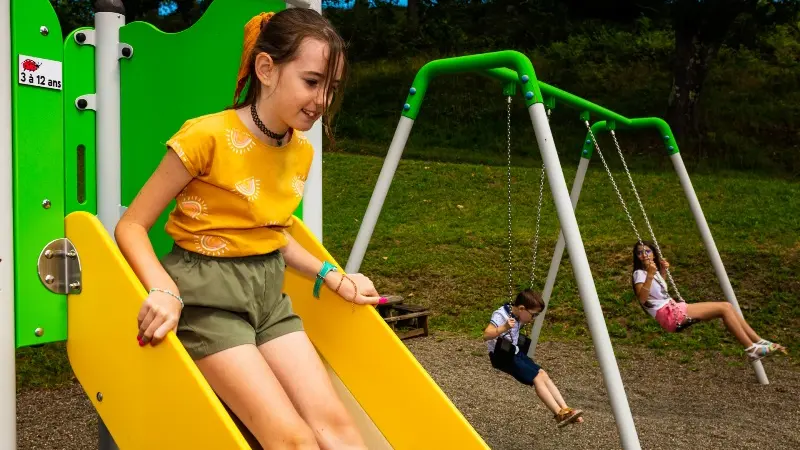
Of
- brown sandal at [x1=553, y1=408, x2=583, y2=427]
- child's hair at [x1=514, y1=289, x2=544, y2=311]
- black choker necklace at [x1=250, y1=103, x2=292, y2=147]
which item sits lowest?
brown sandal at [x1=553, y1=408, x2=583, y2=427]

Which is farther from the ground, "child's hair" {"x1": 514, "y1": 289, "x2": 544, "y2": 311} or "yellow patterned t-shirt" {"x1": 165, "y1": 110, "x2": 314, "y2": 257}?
"yellow patterned t-shirt" {"x1": 165, "y1": 110, "x2": 314, "y2": 257}

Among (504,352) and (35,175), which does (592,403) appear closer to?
(504,352)

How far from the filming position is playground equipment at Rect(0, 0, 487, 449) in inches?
75.2

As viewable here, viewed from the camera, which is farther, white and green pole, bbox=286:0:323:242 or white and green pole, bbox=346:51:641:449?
white and green pole, bbox=346:51:641:449

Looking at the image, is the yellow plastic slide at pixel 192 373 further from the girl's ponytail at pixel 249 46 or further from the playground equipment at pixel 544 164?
the playground equipment at pixel 544 164

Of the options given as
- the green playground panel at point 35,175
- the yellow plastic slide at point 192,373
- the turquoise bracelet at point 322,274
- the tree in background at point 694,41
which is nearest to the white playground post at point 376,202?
the yellow plastic slide at point 192,373

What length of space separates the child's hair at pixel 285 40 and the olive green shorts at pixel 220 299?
1.29 feet

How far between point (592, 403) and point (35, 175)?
13.8ft

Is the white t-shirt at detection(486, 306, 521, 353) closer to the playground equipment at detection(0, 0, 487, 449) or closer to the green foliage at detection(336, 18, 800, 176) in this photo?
the playground equipment at detection(0, 0, 487, 449)

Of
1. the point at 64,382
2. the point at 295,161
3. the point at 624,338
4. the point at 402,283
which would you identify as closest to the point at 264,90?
the point at 295,161

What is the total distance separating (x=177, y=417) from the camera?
6.05ft

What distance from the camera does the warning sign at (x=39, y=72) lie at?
6.60ft

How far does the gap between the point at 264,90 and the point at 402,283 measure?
21.1 feet

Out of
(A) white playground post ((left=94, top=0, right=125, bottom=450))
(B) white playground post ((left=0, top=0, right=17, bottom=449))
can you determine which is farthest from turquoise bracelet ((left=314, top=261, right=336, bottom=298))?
(B) white playground post ((left=0, top=0, right=17, bottom=449))
